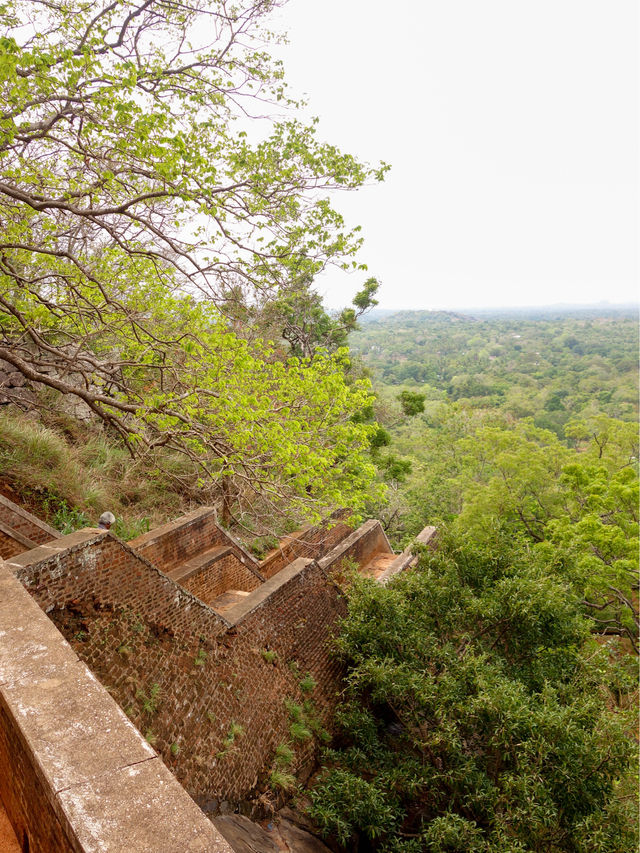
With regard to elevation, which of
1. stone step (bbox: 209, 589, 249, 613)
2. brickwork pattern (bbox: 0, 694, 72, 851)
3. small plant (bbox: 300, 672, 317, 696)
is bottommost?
small plant (bbox: 300, 672, 317, 696)

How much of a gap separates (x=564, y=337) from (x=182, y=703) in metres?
127

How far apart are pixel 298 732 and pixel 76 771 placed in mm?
5349

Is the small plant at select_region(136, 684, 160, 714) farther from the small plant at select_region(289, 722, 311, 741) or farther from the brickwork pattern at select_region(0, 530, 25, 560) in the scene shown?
the brickwork pattern at select_region(0, 530, 25, 560)

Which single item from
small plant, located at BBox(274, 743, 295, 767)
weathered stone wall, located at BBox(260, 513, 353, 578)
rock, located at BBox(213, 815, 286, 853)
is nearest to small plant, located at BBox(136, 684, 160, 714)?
rock, located at BBox(213, 815, 286, 853)

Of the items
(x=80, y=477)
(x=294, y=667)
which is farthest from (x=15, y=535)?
(x=294, y=667)

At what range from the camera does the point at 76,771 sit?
1.80 m

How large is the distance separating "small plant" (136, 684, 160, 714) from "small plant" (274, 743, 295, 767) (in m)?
2.03

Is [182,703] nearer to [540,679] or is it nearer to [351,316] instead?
[540,679]

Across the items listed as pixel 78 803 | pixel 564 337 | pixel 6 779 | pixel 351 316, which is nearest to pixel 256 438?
pixel 6 779

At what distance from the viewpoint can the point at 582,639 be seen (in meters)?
7.55

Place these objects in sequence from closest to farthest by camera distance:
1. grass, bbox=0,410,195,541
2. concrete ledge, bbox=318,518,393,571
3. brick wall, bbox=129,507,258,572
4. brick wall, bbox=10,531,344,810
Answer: brick wall, bbox=10,531,344,810 → brick wall, bbox=129,507,258,572 → grass, bbox=0,410,195,541 → concrete ledge, bbox=318,518,393,571

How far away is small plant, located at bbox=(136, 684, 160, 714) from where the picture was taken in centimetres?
466

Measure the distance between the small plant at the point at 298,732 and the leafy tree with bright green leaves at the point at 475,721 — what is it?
0.49 meters

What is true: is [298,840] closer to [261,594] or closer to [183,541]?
[261,594]
